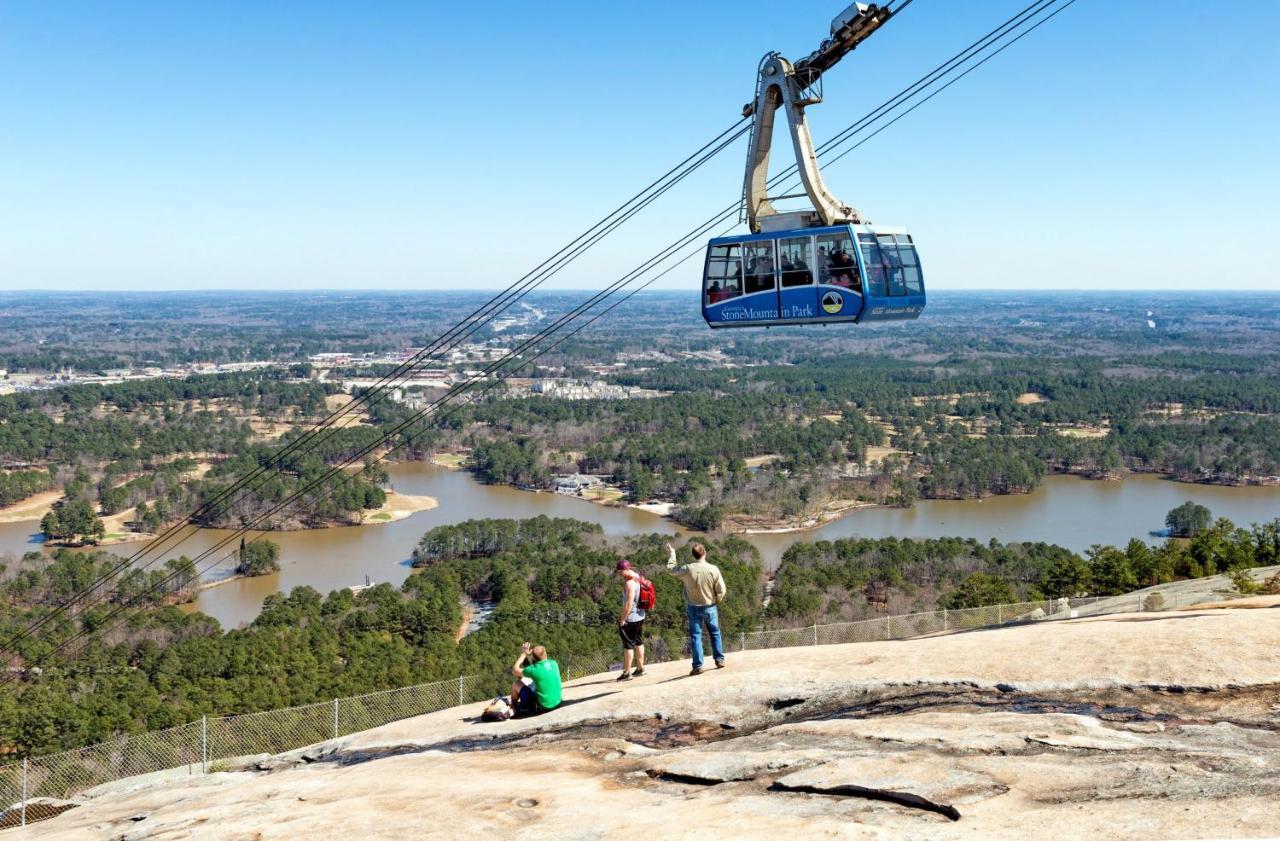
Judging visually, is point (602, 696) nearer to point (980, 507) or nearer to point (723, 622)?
point (723, 622)

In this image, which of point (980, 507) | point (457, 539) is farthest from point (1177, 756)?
point (980, 507)

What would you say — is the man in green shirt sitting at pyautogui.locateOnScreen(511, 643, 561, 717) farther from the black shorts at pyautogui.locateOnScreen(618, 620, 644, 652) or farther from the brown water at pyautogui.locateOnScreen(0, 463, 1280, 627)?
the brown water at pyautogui.locateOnScreen(0, 463, 1280, 627)

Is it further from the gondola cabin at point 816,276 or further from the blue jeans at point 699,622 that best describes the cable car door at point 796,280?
the blue jeans at point 699,622

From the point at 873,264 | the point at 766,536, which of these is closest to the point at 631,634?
the point at 873,264

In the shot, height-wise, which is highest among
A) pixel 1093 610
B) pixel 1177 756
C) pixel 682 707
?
pixel 1177 756

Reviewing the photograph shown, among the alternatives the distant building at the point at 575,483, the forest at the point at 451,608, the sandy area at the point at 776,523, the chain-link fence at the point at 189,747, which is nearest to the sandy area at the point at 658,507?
the sandy area at the point at 776,523

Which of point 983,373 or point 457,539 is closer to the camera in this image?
point 457,539

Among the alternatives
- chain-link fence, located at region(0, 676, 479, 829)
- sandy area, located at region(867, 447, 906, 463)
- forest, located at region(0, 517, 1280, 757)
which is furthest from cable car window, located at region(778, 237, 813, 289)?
sandy area, located at region(867, 447, 906, 463)
